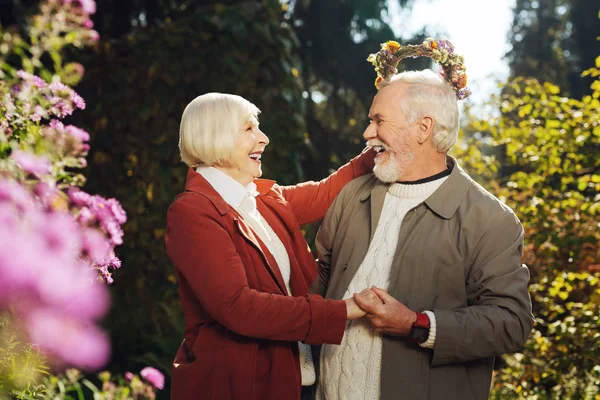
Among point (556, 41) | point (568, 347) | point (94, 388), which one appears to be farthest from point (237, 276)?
point (556, 41)

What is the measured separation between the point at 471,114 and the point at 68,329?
561cm

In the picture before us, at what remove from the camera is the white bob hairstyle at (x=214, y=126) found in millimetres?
2471

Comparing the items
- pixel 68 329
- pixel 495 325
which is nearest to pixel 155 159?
pixel 495 325

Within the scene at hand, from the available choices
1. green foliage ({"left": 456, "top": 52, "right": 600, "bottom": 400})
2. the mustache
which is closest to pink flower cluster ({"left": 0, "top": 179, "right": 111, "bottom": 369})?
the mustache

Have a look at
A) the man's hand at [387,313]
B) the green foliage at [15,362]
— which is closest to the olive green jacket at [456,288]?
the man's hand at [387,313]

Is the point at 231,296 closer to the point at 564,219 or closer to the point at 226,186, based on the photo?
the point at 226,186

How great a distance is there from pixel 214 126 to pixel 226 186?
214 mm

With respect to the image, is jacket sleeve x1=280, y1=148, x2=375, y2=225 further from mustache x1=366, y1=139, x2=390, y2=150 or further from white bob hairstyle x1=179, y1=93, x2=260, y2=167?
white bob hairstyle x1=179, y1=93, x2=260, y2=167

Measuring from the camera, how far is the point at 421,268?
251cm

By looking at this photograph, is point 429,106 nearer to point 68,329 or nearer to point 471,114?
point 68,329

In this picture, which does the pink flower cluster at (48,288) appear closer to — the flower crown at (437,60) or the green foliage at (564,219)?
the flower crown at (437,60)

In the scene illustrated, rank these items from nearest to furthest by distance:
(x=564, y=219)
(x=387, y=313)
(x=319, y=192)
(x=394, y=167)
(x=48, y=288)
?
(x=48, y=288)
(x=387, y=313)
(x=394, y=167)
(x=319, y=192)
(x=564, y=219)

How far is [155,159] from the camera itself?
17.1ft

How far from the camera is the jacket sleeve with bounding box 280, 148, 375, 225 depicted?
295 cm
